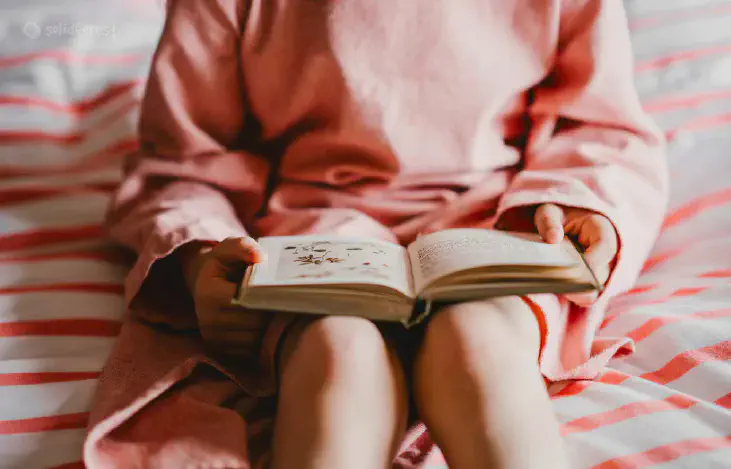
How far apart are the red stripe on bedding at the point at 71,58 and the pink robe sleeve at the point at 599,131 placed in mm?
622

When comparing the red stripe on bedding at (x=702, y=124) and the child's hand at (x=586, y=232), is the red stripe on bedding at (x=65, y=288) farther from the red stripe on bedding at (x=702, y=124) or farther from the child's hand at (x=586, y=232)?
the red stripe on bedding at (x=702, y=124)

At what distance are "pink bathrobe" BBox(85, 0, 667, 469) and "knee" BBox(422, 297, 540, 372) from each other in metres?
0.10

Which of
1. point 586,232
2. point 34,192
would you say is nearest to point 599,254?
point 586,232

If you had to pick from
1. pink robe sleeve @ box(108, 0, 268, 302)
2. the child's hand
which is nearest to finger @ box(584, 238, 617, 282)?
the child's hand

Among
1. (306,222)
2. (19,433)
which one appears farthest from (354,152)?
(19,433)

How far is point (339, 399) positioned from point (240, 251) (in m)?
0.16

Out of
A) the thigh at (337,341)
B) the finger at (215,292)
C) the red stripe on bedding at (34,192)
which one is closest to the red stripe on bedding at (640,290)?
the thigh at (337,341)

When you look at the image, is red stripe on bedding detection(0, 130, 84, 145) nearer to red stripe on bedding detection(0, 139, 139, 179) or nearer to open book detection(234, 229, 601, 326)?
red stripe on bedding detection(0, 139, 139, 179)

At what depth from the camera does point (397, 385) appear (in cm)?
54

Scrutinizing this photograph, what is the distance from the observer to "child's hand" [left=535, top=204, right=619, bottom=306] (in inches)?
24.7

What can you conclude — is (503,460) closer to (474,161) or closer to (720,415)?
(720,415)

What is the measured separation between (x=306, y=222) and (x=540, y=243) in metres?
0.24

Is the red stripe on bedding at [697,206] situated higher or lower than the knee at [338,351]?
lower

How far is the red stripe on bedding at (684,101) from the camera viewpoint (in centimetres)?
100
